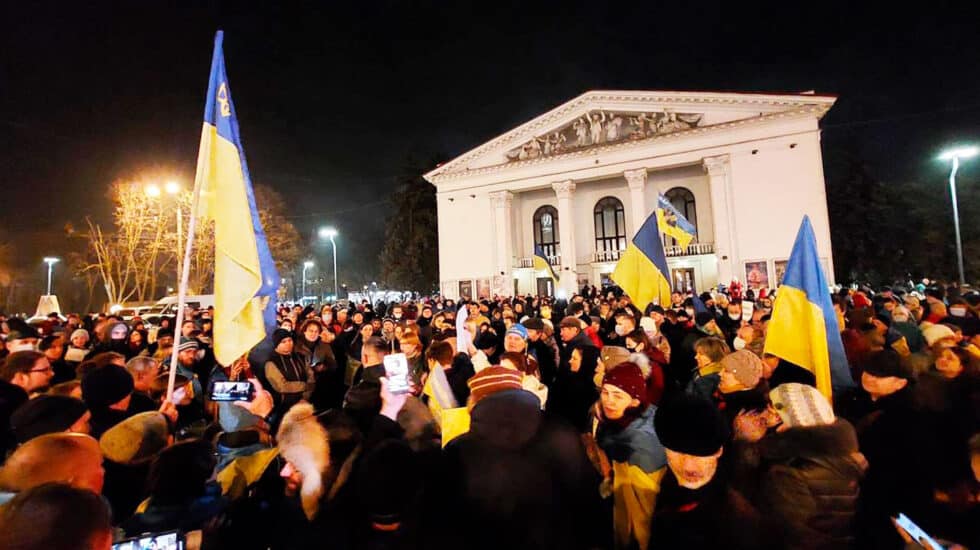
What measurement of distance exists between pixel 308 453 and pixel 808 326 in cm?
418

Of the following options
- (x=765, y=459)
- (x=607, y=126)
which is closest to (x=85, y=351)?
(x=765, y=459)

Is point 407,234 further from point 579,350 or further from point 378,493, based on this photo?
point 378,493

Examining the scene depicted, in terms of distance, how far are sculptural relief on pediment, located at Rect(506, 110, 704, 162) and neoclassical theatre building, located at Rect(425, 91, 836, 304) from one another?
8 centimetres

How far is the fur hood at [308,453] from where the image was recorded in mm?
2088

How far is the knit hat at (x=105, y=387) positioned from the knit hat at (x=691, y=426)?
3.44 metres

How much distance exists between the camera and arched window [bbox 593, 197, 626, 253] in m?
32.3

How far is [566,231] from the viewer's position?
30.5 meters

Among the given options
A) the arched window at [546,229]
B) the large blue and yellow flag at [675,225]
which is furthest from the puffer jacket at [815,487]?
the arched window at [546,229]

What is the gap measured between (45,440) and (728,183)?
29.9 metres

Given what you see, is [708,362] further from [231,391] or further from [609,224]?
[609,224]

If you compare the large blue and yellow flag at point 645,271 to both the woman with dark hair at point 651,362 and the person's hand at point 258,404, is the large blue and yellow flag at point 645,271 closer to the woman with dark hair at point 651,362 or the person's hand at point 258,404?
the woman with dark hair at point 651,362

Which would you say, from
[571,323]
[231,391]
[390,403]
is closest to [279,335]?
[231,391]

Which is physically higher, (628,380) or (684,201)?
(684,201)

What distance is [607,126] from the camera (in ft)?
96.5
